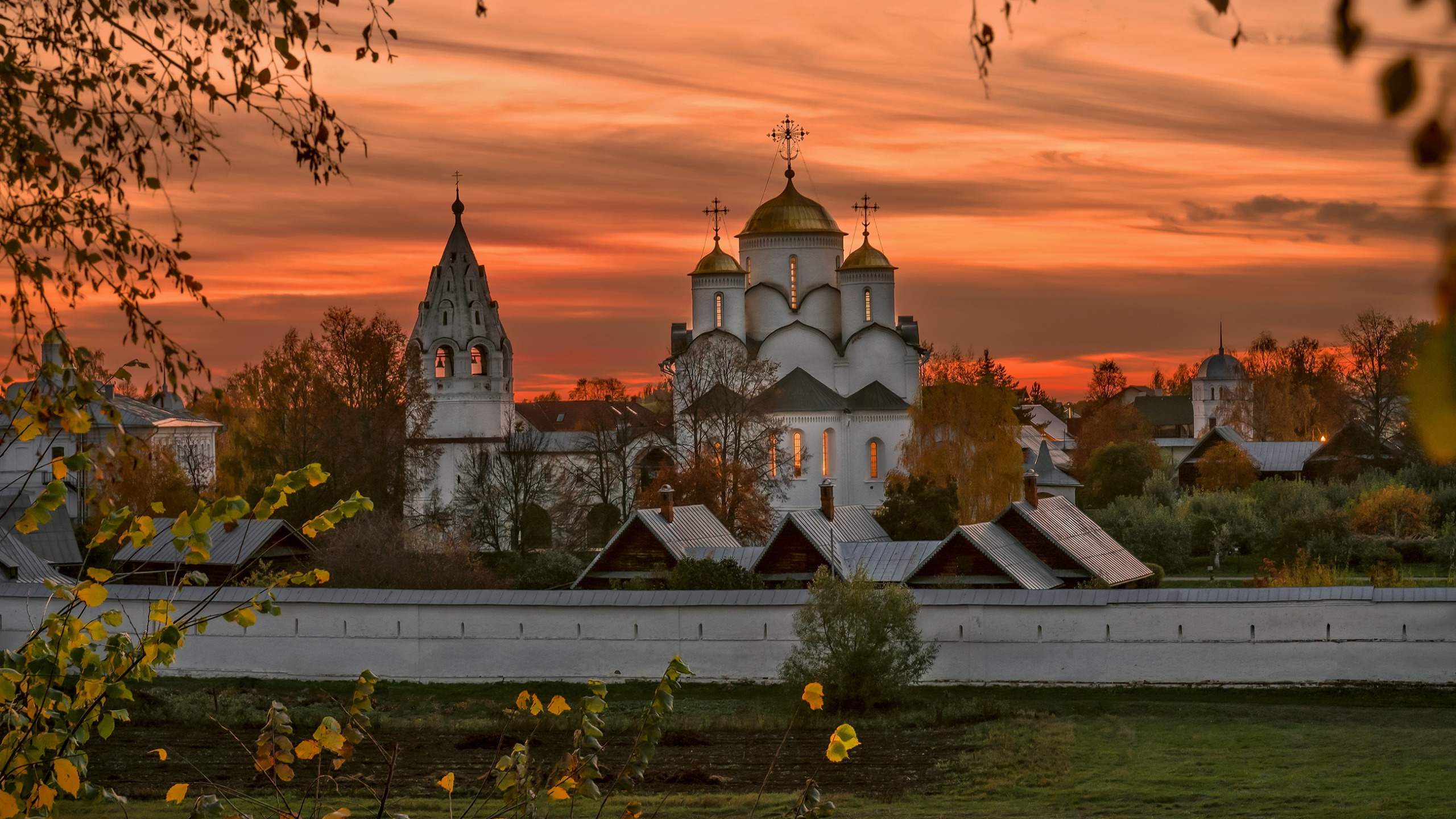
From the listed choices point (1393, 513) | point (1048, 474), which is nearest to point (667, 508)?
point (1393, 513)

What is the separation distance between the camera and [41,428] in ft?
15.6

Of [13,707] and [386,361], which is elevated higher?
[386,361]

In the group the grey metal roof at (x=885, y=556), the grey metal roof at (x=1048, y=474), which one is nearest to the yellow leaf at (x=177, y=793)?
the grey metal roof at (x=885, y=556)

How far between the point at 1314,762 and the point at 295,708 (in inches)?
476

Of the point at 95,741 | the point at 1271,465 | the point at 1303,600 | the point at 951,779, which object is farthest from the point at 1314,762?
the point at 1271,465

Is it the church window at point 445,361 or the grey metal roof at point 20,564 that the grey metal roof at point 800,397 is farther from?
the grey metal roof at point 20,564

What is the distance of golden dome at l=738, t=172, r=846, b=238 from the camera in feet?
169

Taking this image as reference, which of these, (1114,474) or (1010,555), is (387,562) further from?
(1114,474)

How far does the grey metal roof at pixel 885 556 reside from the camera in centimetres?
2712

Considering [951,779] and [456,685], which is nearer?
[951,779]

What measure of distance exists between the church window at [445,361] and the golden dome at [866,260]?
12.9 m

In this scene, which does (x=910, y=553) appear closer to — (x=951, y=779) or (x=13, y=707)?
(x=951, y=779)

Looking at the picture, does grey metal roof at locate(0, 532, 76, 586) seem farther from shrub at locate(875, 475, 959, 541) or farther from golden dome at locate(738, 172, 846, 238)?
golden dome at locate(738, 172, 846, 238)

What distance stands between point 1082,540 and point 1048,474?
2364 cm
